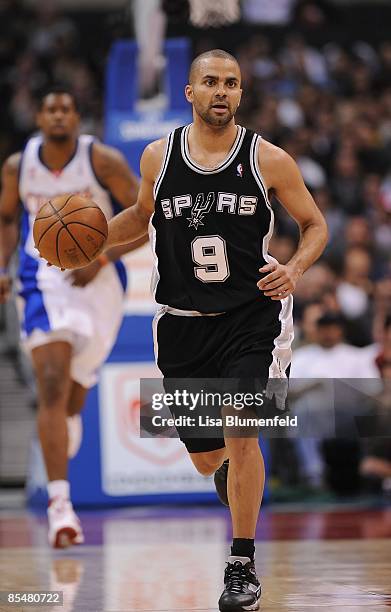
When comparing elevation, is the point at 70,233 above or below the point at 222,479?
above

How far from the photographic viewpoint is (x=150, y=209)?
4.89 metres

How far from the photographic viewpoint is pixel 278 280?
14.2 ft

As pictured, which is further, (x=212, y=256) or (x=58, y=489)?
(x=58, y=489)

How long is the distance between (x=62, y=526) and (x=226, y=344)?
1.92 meters

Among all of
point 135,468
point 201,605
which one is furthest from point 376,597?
point 135,468

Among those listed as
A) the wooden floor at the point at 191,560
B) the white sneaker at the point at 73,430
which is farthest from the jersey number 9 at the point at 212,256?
the white sneaker at the point at 73,430

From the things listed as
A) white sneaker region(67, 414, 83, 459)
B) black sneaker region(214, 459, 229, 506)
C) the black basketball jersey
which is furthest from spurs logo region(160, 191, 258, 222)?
white sneaker region(67, 414, 83, 459)

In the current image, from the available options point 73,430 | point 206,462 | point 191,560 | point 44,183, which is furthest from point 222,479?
point 44,183

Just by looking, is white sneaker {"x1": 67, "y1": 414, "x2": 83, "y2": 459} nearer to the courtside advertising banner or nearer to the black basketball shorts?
the courtside advertising banner

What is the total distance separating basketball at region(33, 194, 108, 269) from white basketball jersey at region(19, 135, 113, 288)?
1.70 metres

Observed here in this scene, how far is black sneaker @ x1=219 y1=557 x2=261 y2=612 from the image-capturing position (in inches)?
163

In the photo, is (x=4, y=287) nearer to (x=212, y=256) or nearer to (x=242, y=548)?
(x=212, y=256)

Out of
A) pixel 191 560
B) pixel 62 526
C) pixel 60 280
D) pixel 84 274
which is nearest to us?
pixel 191 560

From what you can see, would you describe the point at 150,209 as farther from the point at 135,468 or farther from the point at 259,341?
the point at 135,468
